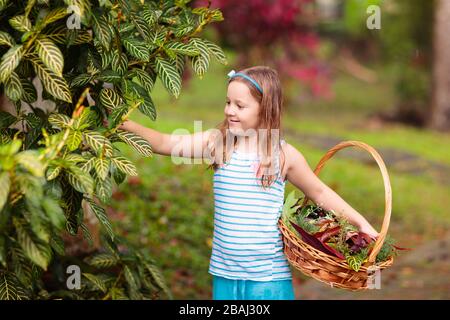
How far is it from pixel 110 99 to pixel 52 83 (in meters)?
0.33

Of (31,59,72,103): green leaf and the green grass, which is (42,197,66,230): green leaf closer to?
(31,59,72,103): green leaf

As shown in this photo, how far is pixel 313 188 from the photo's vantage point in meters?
3.64

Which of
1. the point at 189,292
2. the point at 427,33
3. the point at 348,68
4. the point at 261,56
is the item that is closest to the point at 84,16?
the point at 189,292

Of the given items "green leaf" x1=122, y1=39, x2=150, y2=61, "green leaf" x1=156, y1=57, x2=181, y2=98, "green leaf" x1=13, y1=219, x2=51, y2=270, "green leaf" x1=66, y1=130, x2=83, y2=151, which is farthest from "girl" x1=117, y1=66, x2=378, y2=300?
"green leaf" x1=13, y1=219, x2=51, y2=270

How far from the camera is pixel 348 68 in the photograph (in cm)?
1786

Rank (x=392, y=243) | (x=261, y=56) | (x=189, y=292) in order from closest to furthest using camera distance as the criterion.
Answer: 1. (x=392, y=243)
2. (x=189, y=292)
3. (x=261, y=56)

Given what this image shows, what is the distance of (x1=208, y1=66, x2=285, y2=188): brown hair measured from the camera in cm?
349

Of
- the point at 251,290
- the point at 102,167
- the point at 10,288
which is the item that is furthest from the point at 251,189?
the point at 10,288

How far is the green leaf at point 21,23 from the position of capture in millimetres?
2922

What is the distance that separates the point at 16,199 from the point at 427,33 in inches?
468

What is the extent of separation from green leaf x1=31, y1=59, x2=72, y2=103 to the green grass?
240 centimetres

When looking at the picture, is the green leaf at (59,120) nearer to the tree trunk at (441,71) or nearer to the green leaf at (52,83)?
the green leaf at (52,83)

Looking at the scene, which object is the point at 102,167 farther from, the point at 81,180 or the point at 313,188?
the point at 313,188
